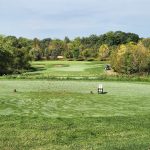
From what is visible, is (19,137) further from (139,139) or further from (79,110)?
(79,110)

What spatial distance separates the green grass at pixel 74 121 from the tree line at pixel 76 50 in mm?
40435

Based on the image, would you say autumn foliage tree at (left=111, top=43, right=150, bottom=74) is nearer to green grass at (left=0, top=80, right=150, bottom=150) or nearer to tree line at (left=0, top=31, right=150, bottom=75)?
tree line at (left=0, top=31, right=150, bottom=75)

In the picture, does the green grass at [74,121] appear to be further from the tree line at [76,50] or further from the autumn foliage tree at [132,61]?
the autumn foliage tree at [132,61]

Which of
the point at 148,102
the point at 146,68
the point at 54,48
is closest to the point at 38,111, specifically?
the point at 148,102

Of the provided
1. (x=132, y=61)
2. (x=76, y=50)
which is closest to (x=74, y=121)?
(x=132, y=61)

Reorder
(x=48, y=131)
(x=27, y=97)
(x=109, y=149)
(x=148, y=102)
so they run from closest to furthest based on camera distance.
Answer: (x=109, y=149) → (x=48, y=131) → (x=148, y=102) → (x=27, y=97)

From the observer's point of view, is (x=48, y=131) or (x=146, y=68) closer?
(x=48, y=131)

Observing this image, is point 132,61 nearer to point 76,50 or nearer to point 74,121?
point 74,121

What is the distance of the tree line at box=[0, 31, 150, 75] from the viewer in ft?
238

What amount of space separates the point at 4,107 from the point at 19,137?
315 inches


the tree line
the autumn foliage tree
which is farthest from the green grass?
the autumn foliage tree

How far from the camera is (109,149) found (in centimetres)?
1412

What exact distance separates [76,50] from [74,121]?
113047 mm

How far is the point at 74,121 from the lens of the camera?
19578 mm
